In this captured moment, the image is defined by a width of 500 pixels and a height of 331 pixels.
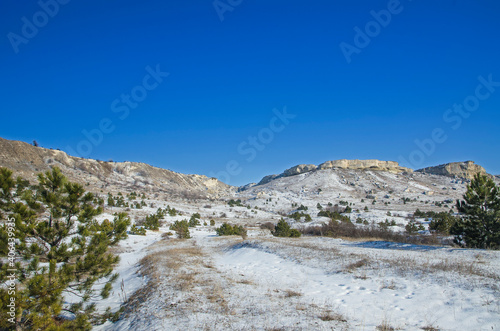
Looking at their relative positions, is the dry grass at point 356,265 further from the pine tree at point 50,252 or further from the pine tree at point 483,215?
the pine tree at point 483,215

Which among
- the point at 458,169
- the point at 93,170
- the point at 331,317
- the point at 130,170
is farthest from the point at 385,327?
the point at 458,169

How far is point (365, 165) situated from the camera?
119 metres

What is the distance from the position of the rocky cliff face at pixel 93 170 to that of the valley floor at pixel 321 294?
4091cm

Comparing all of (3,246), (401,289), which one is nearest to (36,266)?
(3,246)

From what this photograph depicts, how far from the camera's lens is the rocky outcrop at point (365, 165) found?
11593 cm

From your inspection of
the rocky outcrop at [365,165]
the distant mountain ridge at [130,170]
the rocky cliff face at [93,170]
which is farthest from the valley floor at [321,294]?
the rocky outcrop at [365,165]

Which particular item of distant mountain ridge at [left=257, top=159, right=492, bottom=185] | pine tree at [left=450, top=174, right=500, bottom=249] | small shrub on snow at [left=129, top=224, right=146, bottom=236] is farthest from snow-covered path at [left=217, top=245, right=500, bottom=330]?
distant mountain ridge at [left=257, top=159, right=492, bottom=185]

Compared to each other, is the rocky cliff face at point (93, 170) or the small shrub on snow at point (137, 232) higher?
the rocky cliff face at point (93, 170)

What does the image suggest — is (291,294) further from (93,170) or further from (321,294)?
(93,170)

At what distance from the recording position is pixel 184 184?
89250 millimetres

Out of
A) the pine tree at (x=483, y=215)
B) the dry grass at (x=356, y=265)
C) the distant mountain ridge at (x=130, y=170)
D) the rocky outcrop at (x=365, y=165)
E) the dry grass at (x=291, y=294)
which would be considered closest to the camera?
the dry grass at (x=291, y=294)

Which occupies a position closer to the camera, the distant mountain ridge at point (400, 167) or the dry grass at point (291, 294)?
the dry grass at point (291, 294)

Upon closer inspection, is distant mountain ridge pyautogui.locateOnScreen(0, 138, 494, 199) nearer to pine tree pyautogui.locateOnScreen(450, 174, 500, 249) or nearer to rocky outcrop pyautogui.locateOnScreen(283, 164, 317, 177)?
rocky outcrop pyautogui.locateOnScreen(283, 164, 317, 177)

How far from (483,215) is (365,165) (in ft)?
359
